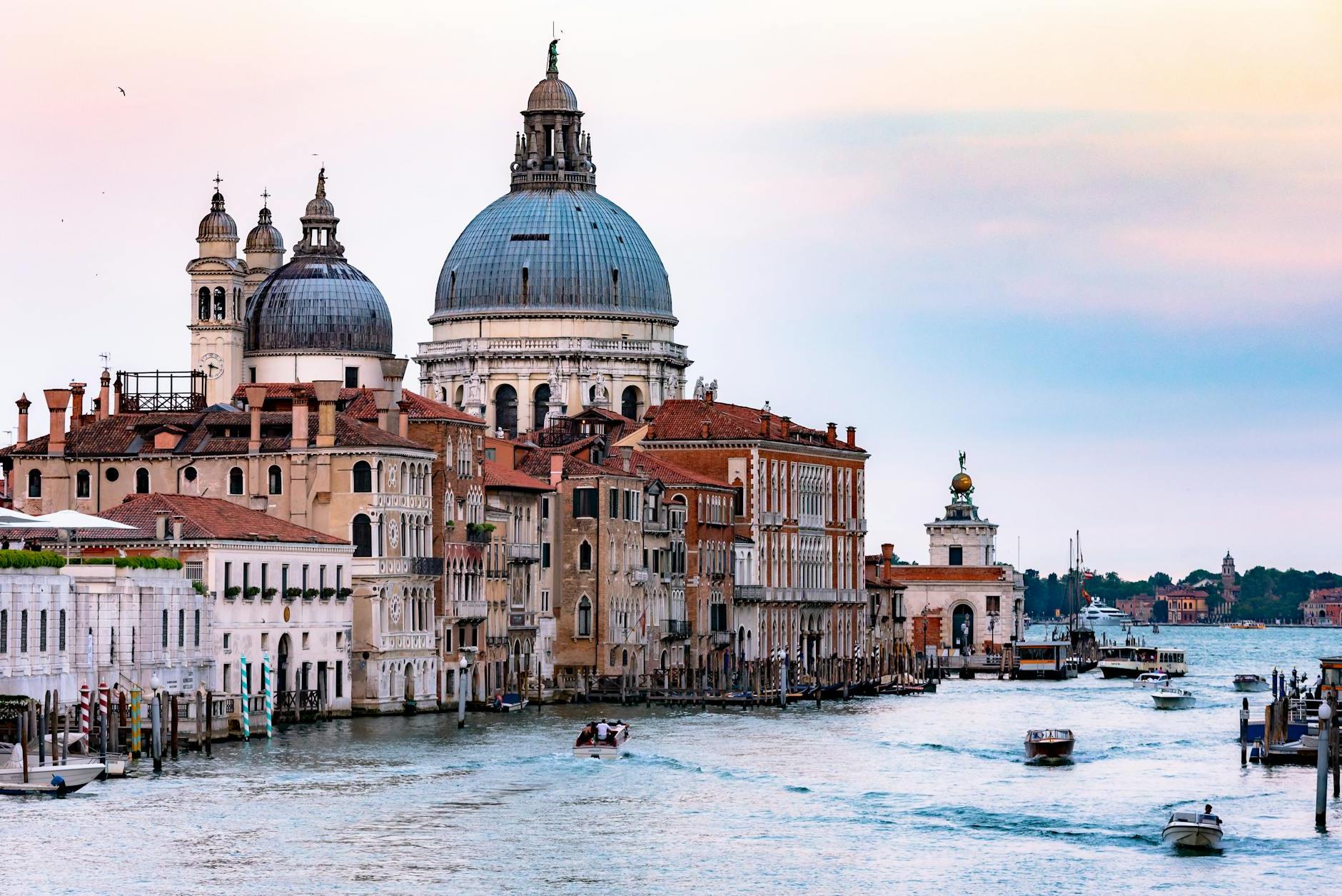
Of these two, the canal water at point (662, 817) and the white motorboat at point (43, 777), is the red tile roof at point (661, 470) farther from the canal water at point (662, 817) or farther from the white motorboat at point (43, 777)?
the white motorboat at point (43, 777)

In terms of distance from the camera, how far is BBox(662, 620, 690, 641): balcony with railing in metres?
109

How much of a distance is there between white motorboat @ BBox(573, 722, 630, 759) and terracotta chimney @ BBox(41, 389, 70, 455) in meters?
22.8

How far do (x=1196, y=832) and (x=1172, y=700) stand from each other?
49691 mm

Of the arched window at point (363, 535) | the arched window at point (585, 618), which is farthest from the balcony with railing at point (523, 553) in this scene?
the arched window at point (363, 535)

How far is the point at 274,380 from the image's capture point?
378 feet

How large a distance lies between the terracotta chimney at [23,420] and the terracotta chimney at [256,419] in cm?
767

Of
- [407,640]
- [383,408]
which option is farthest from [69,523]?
[383,408]

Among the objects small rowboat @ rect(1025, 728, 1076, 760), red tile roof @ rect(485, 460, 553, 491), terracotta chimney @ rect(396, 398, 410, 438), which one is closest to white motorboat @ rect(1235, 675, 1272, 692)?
red tile roof @ rect(485, 460, 553, 491)

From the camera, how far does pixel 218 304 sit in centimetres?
11356

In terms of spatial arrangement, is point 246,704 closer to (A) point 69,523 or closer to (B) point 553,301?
(A) point 69,523

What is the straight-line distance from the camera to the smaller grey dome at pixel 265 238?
4739 inches

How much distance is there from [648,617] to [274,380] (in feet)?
54.5

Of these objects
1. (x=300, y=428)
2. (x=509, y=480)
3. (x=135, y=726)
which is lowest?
(x=135, y=726)

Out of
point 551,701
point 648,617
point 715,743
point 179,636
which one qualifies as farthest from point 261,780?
point 648,617
